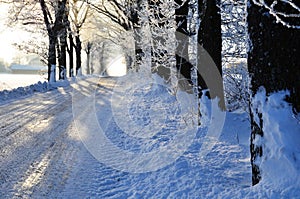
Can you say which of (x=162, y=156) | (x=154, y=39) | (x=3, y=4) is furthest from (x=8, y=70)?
(x=162, y=156)

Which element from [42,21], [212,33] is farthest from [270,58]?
[42,21]

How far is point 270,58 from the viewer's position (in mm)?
3840

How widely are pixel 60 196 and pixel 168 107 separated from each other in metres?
7.32

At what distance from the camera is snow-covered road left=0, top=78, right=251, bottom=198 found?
4.32m

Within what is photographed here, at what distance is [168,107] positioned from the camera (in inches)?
444

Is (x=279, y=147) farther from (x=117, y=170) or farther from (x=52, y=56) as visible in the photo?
(x=52, y=56)

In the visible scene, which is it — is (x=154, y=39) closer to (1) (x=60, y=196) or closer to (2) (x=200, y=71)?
(2) (x=200, y=71)

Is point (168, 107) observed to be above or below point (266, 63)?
below

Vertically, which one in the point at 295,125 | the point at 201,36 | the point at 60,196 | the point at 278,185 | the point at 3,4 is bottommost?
the point at 60,196

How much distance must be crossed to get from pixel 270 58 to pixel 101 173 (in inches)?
120

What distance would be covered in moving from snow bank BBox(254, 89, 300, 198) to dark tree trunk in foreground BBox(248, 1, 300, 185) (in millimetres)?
83

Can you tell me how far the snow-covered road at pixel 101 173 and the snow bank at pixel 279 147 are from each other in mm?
385

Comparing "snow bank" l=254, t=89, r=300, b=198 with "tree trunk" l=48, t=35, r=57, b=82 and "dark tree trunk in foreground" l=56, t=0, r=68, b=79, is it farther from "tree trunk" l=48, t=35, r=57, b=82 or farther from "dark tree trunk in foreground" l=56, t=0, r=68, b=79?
"dark tree trunk in foreground" l=56, t=0, r=68, b=79

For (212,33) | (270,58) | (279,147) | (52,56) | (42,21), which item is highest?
(42,21)
